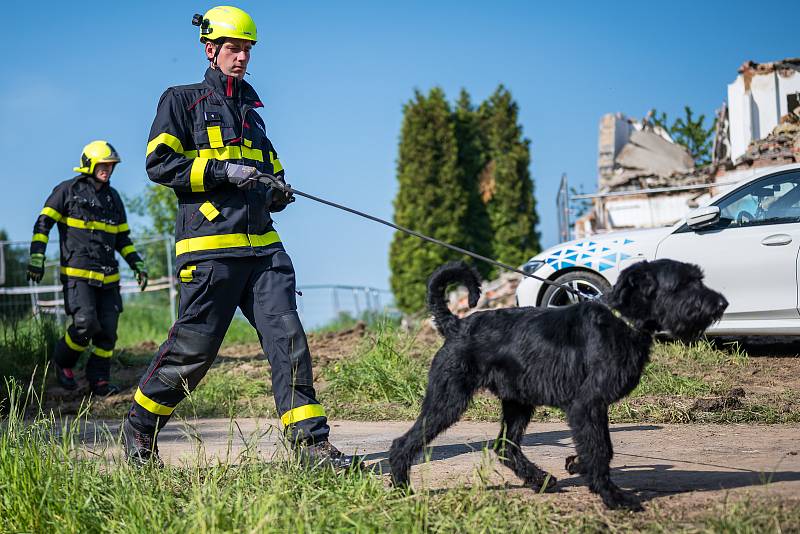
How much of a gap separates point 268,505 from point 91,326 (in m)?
5.91

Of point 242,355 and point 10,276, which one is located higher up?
point 10,276

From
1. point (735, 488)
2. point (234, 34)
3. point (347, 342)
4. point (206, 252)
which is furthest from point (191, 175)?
point (347, 342)

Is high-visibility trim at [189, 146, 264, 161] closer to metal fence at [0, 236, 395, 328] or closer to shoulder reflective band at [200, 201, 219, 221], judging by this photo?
shoulder reflective band at [200, 201, 219, 221]

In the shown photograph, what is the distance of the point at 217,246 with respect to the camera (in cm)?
470

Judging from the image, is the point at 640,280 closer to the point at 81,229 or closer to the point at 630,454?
the point at 630,454

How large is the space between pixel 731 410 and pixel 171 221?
47.1 feet

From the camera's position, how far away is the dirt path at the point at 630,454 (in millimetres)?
4168

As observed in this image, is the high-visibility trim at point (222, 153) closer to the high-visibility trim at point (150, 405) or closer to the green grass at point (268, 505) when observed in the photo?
the high-visibility trim at point (150, 405)

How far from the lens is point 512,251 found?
21.1m

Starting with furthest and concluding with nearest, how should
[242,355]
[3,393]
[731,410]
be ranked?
[242,355]
[3,393]
[731,410]

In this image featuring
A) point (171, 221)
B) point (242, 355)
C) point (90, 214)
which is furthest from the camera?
point (171, 221)

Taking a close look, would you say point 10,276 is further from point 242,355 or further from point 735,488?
point 735,488

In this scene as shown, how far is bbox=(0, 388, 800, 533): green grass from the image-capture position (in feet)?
11.4

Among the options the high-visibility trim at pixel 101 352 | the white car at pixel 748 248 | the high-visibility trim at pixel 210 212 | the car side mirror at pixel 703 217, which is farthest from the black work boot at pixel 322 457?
the high-visibility trim at pixel 101 352
